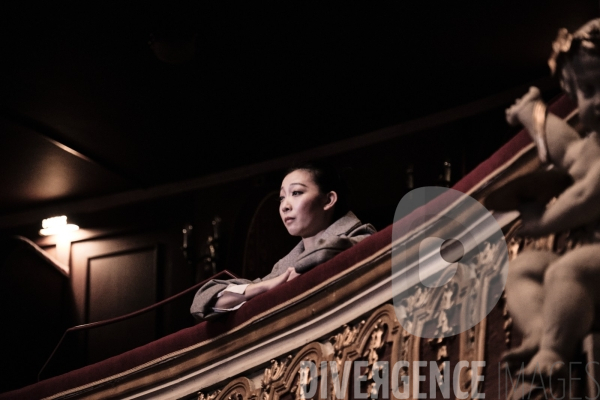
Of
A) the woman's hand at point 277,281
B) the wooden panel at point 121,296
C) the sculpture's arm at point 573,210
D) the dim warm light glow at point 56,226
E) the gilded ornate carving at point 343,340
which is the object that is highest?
the dim warm light glow at point 56,226

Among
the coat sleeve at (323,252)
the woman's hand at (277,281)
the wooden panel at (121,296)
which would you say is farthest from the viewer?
the wooden panel at (121,296)

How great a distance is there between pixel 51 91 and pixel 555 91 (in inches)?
112

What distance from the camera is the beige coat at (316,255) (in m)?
2.62

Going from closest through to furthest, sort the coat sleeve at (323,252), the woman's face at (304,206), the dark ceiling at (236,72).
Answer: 1. the coat sleeve at (323,252)
2. the woman's face at (304,206)
3. the dark ceiling at (236,72)

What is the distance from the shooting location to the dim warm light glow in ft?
23.1

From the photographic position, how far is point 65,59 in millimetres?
5195

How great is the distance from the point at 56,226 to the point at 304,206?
14.0 ft

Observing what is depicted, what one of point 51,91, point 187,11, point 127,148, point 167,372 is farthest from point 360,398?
point 127,148

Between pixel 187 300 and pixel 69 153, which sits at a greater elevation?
pixel 69 153

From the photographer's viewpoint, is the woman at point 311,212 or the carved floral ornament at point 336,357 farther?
the woman at point 311,212

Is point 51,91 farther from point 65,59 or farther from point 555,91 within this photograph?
point 555,91

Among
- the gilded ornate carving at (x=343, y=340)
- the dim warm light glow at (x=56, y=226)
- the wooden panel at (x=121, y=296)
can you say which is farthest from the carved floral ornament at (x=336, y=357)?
the dim warm light glow at (x=56, y=226)

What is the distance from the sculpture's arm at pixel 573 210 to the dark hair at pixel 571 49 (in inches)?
6.0

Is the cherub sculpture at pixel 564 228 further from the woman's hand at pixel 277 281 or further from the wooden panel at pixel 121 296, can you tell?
the wooden panel at pixel 121 296
